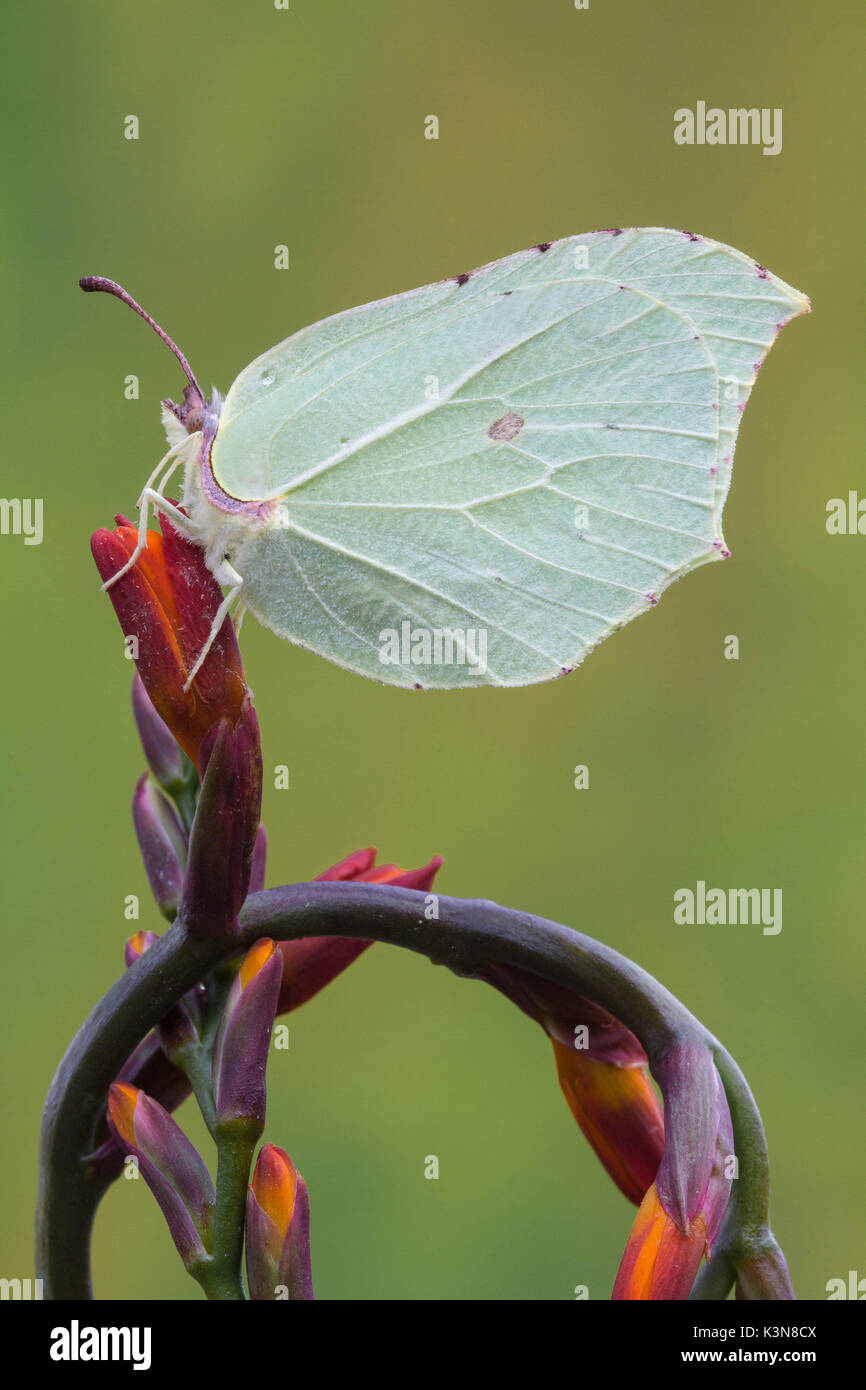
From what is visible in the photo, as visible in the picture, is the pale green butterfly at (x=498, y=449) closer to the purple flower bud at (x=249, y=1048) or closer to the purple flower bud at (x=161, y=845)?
the purple flower bud at (x=161, y=845)

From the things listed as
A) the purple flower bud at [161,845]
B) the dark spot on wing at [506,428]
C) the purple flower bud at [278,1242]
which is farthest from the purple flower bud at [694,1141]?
the dark spot on wing at [506,428]

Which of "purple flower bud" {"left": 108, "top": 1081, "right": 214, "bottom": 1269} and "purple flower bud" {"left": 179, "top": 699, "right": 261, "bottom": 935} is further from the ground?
"purple flower bud" {"left": 179, "top": 699, "right": 261, "bottom": 935}

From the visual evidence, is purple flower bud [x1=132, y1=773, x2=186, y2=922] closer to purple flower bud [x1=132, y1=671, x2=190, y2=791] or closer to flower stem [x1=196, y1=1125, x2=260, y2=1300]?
purple flower bud [x1=132, y1=671, x2=190, y2=791]

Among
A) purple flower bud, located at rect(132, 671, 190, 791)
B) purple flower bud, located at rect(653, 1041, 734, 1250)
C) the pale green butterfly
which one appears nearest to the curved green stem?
purple flower bud, located at rect(653, 1041, 734, 1250)

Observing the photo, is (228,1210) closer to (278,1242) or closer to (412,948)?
(278,1242)

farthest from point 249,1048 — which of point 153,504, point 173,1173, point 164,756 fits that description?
point 153,504

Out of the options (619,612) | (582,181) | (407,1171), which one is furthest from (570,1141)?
(582,181)
